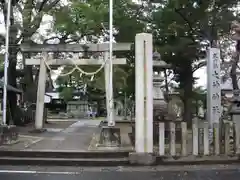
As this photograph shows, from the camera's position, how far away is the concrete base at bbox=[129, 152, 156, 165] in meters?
10.4

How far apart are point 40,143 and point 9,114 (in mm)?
10794

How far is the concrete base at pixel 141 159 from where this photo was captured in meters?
10.4

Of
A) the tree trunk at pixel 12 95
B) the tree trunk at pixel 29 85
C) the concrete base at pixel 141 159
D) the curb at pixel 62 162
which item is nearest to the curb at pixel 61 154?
the curb at pixel 62 162

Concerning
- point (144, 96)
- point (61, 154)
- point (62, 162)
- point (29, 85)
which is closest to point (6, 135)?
point (61, 154)

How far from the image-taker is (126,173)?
9219 millimetres

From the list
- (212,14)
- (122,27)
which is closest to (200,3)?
(212,14)

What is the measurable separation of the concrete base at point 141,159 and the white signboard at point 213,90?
3756 millimetres

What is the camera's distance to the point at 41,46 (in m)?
17.5

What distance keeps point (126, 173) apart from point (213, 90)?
19.6ft

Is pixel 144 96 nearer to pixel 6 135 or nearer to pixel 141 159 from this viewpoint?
pixel 141 159

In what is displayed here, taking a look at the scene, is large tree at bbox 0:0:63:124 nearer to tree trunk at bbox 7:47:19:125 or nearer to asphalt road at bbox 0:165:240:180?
tree trunk at bbox 7:47:19:125

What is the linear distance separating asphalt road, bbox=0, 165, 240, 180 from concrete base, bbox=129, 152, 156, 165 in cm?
41

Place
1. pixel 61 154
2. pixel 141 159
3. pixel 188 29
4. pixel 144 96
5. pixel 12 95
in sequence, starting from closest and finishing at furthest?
pixel 141 159 < pixel 144 96 < pixel 61 154 < pixel 188 29 < pixel 12 95

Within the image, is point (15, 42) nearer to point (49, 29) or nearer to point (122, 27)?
point (49, 29)
